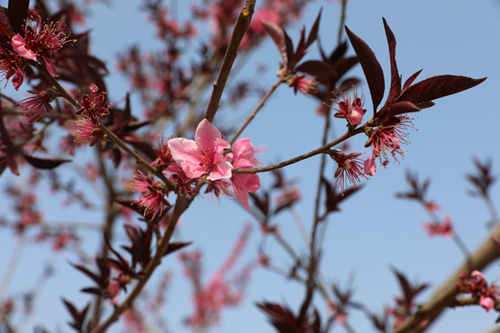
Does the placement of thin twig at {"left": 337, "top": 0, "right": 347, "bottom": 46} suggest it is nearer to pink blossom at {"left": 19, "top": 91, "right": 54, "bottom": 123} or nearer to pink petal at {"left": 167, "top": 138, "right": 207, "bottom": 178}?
pink petal at {"left": 167, "top": 138, "right": 207, "bottom": 178}

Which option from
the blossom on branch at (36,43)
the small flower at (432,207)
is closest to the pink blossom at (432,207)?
the small flower at (432,207)

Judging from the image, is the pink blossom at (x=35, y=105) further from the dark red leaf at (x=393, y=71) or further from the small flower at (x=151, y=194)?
the dark red leaf at (x=393, y=71)

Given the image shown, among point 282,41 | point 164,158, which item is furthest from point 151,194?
point 282,41

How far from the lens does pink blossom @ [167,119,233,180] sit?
94 centimetres

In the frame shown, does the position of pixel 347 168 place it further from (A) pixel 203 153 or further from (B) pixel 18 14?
(B) pixel 18 14

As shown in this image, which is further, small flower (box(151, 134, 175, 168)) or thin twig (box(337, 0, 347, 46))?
thin twig (box(337, 0, 347, 46))

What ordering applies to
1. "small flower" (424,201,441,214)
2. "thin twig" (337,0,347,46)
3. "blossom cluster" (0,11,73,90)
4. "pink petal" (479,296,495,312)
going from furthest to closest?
"small flower" (424,201,441,214), "thin twig" (337,0,347,46), "pink petal" (479,296,495,312), "blossom cluster" (0,11,73,90)

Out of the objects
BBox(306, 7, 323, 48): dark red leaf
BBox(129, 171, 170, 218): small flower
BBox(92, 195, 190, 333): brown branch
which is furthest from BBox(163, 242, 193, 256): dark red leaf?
BBox(306, 7, 323, 48): dark red leaf

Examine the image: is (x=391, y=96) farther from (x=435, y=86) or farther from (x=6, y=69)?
(x=6, y=69)

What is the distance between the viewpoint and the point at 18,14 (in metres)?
0.97

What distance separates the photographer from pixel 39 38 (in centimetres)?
102

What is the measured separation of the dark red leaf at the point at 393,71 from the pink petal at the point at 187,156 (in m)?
0.56

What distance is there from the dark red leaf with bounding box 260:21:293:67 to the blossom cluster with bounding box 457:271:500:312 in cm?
127

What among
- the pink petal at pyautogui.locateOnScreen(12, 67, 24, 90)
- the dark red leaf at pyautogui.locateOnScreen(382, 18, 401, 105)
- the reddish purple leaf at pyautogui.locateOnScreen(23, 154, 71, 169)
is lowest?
the dark red leaf at pyautogui.locateOnScreen(382, 18, 401, 105)
